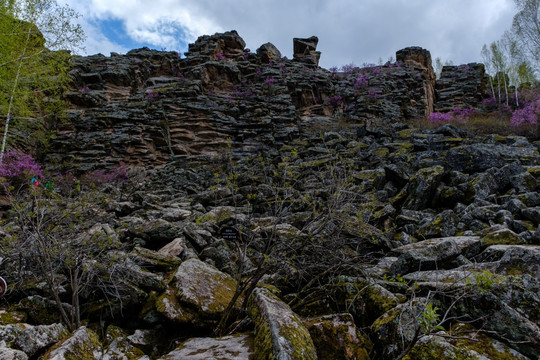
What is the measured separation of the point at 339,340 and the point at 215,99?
72.9ft

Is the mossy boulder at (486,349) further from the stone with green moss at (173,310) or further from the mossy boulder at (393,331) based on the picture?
the stone with green moss at (173,310)

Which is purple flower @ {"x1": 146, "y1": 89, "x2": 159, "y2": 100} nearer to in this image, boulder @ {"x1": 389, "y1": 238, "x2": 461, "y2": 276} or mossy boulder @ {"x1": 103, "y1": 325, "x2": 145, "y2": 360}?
mossy boulder @ {"x1": 103, "y1": 325, "x2": 145, "y2": 360}

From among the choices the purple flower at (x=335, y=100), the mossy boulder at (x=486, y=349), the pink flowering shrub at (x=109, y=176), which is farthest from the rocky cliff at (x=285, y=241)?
the purple flower at (x=335, y=100)

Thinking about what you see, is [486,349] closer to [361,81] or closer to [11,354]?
[11,354]

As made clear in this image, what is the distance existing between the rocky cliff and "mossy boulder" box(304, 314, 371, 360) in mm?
14

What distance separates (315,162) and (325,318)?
1124cm

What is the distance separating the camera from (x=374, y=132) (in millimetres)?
17234

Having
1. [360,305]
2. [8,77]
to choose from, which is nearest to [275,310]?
[360,305]

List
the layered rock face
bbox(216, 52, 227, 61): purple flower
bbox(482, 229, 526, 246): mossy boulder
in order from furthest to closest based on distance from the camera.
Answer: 1. bbox(216, 52, 227, 61): purple flower
2. the layered rock face
3. bbox(482, 229, 526, 246): mossy boulder

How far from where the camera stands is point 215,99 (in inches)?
893

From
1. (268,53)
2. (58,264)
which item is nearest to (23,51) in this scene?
(58,264)

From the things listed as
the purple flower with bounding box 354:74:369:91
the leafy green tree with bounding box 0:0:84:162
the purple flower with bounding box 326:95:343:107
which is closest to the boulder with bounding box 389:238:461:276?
the leafy green tree with bounding box 0:0:84:162

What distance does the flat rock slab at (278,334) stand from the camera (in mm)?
2154

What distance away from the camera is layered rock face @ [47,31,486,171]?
19.8 m
